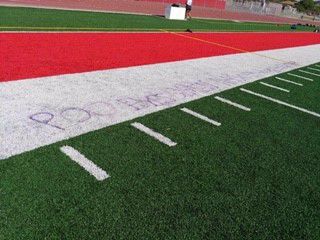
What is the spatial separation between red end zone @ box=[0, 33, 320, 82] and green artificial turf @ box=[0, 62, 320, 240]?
3149mm

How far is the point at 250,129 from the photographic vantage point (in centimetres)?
506

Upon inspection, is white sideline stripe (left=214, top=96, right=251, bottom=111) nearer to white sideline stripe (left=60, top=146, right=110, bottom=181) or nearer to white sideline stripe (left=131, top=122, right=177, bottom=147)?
white sideline stripe (left=131, top=122, right=177, bottom=147)

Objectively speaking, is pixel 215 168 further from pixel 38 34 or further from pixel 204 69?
pixel 38 34

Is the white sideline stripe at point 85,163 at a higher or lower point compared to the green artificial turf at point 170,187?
higher

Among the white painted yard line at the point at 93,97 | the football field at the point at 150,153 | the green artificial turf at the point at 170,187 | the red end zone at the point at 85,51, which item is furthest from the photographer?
the red end zone at the point at 85,51

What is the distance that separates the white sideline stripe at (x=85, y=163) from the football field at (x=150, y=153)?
1cm

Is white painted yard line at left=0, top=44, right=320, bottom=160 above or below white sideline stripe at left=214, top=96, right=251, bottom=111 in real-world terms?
above

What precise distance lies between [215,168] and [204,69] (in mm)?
5426

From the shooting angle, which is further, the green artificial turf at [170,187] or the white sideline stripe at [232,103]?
the white sideline stripe at [232,103]

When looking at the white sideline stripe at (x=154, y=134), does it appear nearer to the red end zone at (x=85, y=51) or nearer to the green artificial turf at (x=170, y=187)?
the green artificial turf at (x=170, y=187)

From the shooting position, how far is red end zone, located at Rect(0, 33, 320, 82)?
6926mm

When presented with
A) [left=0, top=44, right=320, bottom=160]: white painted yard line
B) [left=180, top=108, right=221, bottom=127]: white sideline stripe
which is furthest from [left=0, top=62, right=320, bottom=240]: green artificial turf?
[left=0, top=44, right=320, bottom=160]: white painted yard line

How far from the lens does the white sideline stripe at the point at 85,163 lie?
11.0ft

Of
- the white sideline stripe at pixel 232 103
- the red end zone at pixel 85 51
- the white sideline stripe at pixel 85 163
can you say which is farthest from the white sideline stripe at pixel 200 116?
the red end zone at pixel 85 51
